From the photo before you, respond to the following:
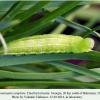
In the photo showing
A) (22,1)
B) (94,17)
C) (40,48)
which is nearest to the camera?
(22,1)

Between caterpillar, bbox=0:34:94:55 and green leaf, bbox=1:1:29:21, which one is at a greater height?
green leaf, bbox=1:1:29:21

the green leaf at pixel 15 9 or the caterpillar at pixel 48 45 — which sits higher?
the green leaf at pixel 15 9

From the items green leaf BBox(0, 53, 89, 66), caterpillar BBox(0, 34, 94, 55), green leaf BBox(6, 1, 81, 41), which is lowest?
green leaf BBox(0, 53, 89, 66)

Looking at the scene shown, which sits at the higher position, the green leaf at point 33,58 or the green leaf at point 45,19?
the green leaf at point 45,19

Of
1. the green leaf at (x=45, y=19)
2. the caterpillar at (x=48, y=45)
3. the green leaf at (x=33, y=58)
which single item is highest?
the green leaf at (x=45, y=19)

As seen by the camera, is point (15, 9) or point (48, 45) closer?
point (15, 9)

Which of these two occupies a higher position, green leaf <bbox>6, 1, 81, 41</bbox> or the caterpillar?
green leaf <bbox>6, 1, 81, 41</bbox>
